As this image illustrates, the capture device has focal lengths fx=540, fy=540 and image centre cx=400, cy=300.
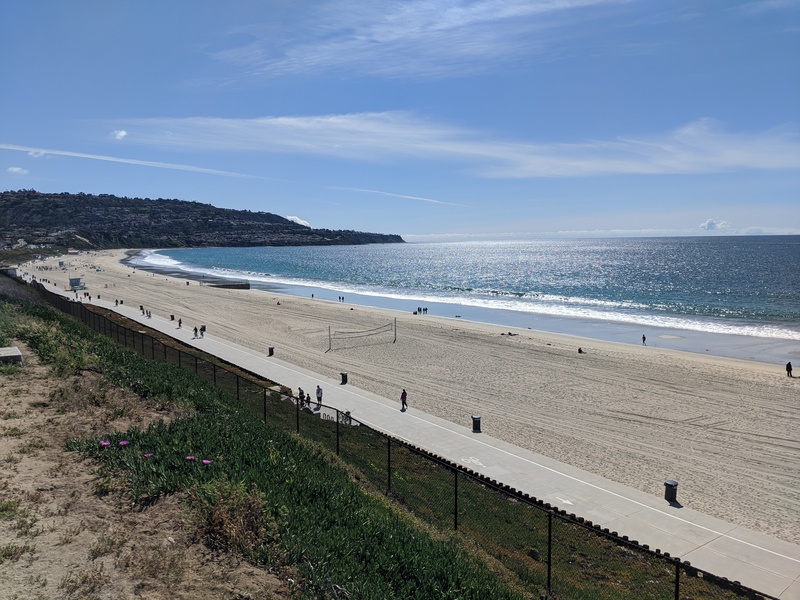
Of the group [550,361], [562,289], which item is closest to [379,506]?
[550,361]

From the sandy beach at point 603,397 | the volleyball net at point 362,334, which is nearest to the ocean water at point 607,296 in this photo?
the sandy beach at point 603,397

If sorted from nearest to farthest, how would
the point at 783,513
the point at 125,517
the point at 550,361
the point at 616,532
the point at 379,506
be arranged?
1. the point at 125,517
2. the point at 379,506
3. the point at 616,532
4. the point at 783,513
5. the point at 550,361

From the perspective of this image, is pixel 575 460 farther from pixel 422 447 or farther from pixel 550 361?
pixel 550 361

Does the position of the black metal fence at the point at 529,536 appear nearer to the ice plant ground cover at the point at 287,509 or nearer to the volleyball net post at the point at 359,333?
the ice plant ground cover at the point at 287,509

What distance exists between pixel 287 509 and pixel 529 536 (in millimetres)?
5921

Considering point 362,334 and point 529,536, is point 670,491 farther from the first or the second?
point 362,334

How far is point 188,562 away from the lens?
5.96 m

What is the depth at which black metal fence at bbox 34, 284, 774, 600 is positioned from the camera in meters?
8.84

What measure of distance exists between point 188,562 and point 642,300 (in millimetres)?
69979

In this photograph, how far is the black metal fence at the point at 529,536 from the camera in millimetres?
8836

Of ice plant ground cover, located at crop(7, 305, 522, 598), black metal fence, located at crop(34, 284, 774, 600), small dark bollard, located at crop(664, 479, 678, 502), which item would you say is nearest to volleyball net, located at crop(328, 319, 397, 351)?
black metal fence, located at crop(34, 284, 774, 600)

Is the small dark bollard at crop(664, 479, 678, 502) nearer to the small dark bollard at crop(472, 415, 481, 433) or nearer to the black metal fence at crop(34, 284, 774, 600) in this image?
the black metal fence at crop(34, 284, 774, 600)

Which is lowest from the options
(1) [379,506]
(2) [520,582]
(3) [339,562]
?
(2) [520,582]

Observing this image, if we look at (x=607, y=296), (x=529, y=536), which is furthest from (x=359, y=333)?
(x=607, y=296)
